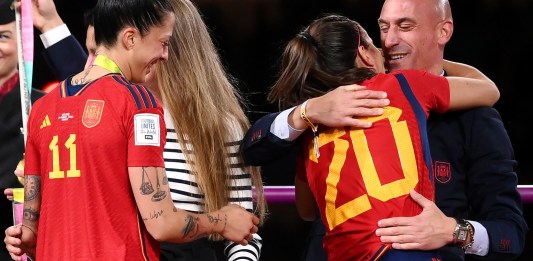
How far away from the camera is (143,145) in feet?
5.90

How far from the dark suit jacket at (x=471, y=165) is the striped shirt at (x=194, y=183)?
0.20 feet

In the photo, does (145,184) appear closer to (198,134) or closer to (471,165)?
(198,134)

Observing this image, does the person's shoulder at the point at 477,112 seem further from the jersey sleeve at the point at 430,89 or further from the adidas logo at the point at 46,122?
the adidas logo at the point at 46,122

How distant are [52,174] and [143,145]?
21 centimetres

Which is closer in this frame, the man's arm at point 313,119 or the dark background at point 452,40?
the man's arm at point 313,119

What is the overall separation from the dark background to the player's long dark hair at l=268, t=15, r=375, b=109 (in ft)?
5.77

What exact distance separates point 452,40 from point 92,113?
2591 millimetres

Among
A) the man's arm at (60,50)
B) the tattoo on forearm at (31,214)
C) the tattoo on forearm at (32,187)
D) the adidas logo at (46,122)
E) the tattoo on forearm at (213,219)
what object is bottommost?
the tattoo on forearm at (213,219)

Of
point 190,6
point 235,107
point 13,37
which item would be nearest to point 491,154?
point 235,107

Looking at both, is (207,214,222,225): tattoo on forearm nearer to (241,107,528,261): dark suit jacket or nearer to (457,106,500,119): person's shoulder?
(241,107,528,261): dark suit jacket

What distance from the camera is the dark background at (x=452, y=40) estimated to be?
159 inches

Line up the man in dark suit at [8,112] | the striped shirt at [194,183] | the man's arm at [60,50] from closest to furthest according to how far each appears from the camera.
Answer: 1. the striped shirt at [194,183]
2. the man's arm at [60,50]
3. the man in dark suit at [8,112]

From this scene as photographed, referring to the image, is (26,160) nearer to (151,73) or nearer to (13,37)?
(151,73)

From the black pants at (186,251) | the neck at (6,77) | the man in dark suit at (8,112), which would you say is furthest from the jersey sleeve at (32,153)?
the neck at (6,77)
